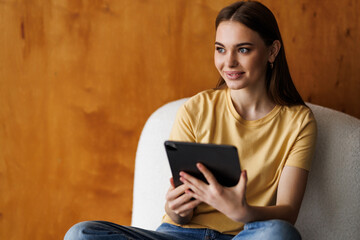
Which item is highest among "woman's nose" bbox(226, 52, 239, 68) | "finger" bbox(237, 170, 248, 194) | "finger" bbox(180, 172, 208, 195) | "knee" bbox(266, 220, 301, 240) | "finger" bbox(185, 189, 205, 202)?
"woman's nose" bbox(226, 52, 239, 68)

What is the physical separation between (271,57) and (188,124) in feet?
1.11

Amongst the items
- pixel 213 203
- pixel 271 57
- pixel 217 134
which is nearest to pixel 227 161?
pixel 213 203

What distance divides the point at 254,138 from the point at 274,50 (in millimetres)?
285

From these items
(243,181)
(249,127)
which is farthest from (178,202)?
(249,127)

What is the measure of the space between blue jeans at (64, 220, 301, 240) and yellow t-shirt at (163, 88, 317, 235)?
0.09 feet

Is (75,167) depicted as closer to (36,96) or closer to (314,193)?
(36,96)

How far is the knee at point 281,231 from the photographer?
109 centimetres

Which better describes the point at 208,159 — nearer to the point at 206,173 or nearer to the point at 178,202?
the point at 206,173

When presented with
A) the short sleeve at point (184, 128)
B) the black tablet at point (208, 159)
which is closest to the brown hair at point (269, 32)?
the short sleeve at point (184, 128)

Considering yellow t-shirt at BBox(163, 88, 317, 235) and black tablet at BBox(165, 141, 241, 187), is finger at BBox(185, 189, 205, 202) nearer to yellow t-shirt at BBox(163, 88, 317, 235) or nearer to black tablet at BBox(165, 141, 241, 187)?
black tablet at BBox(165, 141, 241, 187)

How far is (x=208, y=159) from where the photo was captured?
1136mm

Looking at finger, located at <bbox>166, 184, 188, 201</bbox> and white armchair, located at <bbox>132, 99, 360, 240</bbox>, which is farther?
white armchair, located at <bbox>132, 99, 360, 240</bbox>

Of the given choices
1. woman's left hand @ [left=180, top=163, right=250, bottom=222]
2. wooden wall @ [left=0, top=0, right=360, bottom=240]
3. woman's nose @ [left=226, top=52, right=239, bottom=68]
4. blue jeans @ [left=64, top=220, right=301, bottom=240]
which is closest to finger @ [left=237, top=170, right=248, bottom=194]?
woman's left hand @ [left=180, top=163, right=250, bottom=222]

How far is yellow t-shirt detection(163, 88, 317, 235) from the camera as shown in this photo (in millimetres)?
1387
